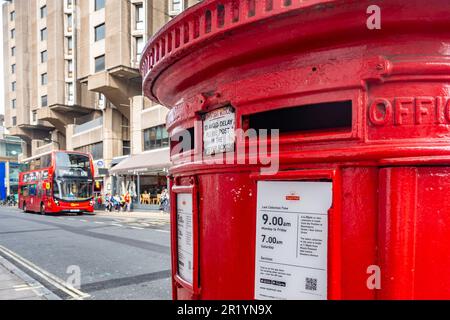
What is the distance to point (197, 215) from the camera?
4.50 feet

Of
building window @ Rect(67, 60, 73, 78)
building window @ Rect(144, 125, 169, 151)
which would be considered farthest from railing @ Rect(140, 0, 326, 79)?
building window @ Rect(67, 60, 73, 78)

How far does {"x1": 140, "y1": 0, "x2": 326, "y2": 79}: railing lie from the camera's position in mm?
999

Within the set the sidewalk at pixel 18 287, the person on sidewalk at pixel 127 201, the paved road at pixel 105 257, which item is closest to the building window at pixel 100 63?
the person on sidewalk at pixel 127 201

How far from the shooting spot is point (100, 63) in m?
30.3

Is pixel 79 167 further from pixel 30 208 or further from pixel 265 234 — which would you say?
pixel 265 234

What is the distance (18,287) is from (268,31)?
6227 mm

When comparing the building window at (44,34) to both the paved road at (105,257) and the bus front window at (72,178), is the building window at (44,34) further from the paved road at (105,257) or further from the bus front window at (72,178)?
the paved road at (105,257)

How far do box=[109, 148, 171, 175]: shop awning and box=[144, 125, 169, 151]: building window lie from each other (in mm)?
463

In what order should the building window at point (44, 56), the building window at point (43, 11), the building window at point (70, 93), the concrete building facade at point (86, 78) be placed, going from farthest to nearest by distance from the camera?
the building window at point (44, 56) → the building window at point (43, 11) → the building window at point (70, 93) → the concrete building facade at point (86, 78)

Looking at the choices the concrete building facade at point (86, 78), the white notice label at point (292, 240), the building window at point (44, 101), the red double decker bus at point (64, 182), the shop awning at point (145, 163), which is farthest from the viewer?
the building window at point (44, 101)

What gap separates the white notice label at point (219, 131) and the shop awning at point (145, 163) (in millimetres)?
20366

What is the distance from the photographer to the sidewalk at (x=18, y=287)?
5242mm

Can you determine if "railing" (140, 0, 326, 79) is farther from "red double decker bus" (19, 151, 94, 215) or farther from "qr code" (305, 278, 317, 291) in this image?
"red double decker bus" (19, 151, 94, 215)
